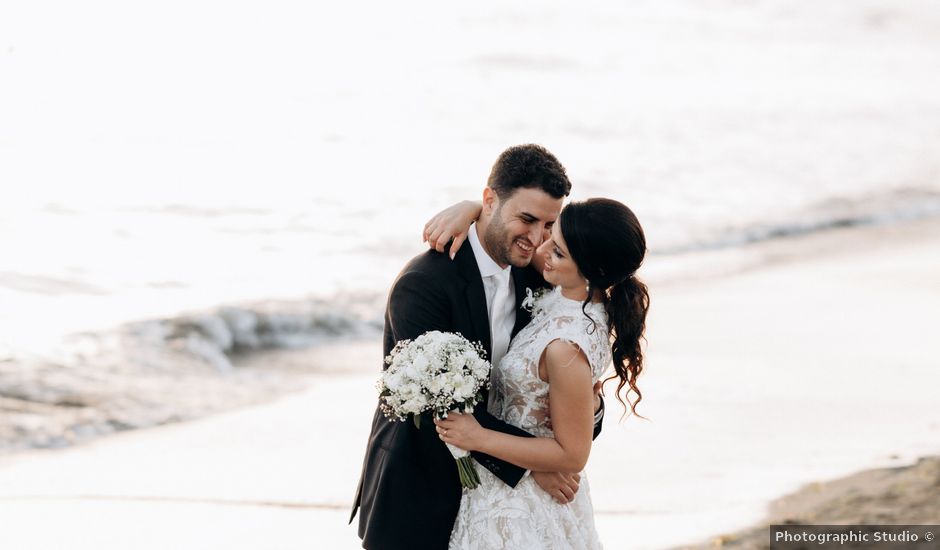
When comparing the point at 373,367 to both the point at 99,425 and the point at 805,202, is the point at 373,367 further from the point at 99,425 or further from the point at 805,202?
the point at 805,202

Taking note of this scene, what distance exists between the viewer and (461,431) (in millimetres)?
3723

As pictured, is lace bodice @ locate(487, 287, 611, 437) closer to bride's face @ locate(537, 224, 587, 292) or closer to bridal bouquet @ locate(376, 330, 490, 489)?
bride's face @ locate(537, 224, 587, 292)

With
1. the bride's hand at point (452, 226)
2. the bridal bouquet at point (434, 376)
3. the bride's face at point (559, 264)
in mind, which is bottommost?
the bridal bouquet at point (434, 376)

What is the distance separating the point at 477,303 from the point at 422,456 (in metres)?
0.59

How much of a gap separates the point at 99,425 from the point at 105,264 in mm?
5049

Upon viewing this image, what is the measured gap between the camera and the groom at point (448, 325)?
393 cm

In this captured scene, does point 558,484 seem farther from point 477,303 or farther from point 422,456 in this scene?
point 477,303

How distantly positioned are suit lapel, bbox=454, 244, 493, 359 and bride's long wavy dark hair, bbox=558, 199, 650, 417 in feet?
1.23

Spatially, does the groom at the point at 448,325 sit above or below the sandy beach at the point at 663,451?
above

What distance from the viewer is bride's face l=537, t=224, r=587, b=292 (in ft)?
12.8

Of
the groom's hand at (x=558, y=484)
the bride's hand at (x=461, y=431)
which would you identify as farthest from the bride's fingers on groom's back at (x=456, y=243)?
the groom's hand at (x=558, y=484)

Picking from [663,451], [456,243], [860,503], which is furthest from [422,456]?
[663,451]

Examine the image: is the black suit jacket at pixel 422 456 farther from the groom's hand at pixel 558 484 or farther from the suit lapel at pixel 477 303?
the groom's hand at pixel 558 484

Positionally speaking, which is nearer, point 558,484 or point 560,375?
point 560,375
